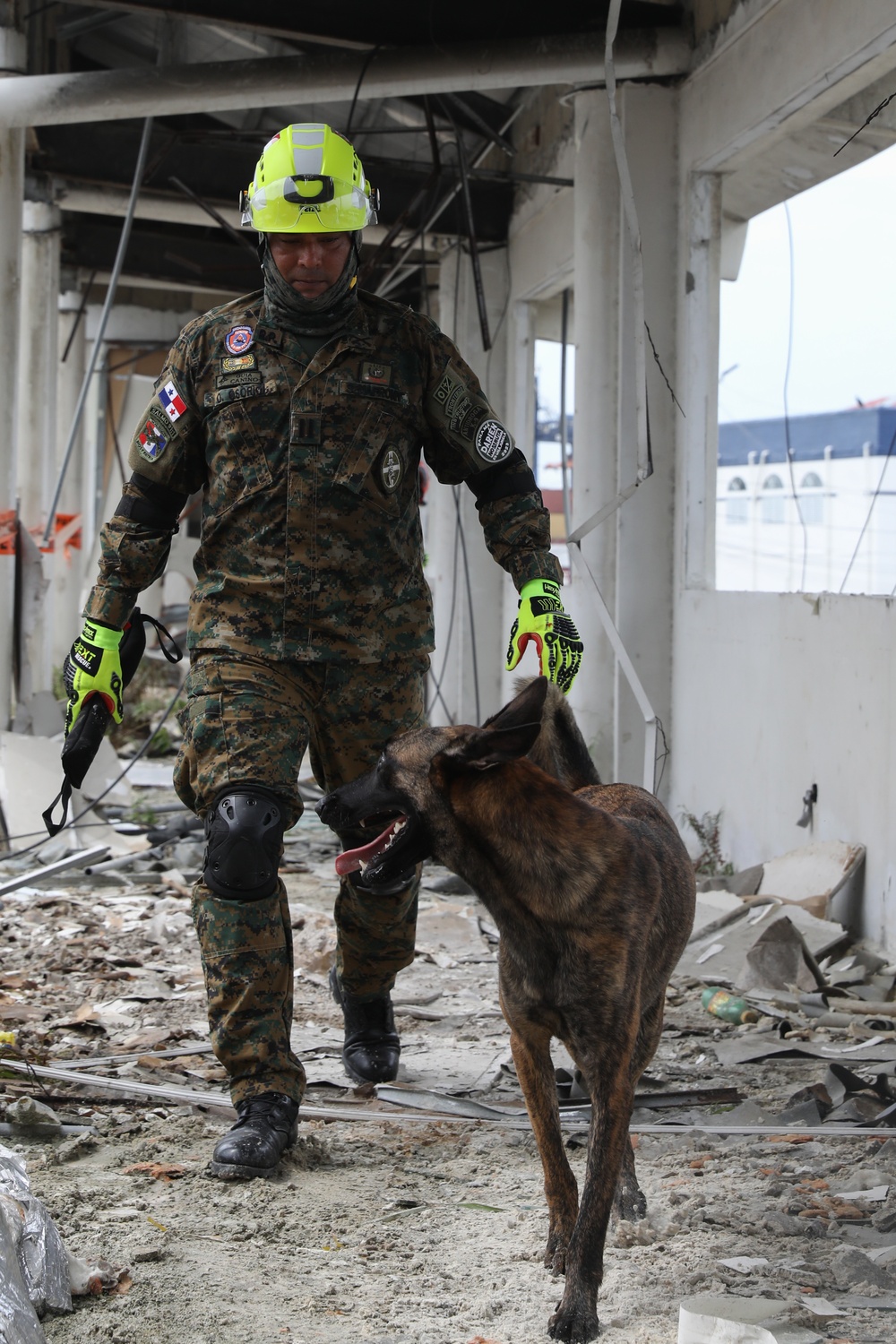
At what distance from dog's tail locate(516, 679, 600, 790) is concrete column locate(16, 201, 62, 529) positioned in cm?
950

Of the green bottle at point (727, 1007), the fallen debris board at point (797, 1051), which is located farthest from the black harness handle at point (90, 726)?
the green bottle at point (727, 1007)

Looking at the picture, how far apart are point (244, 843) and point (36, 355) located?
989 centimetres

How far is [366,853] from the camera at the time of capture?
8.87ft

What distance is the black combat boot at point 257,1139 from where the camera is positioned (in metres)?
3.05

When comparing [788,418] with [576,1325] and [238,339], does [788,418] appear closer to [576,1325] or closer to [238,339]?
[238,339]

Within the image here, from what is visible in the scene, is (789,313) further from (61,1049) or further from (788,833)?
(61,1049)

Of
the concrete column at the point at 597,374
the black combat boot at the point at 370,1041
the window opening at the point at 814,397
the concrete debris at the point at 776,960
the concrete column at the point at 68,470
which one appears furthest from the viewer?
the concrete column at the point at 68,470

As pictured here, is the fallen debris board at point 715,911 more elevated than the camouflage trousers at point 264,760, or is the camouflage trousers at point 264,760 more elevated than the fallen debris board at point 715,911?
the camouflage trousers at point 264,760

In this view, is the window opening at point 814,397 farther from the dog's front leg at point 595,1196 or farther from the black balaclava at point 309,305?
the dog's front leg at point 595,1196

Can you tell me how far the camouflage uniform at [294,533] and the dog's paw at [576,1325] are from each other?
101 centimetres

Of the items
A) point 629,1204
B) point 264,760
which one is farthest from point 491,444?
point 629,1204

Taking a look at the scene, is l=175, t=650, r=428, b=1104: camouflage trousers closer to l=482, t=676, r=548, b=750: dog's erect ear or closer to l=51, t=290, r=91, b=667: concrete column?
l=482, t=676, r=548, b=750: dog's erect ear

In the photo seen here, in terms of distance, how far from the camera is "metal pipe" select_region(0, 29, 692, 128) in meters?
6.63

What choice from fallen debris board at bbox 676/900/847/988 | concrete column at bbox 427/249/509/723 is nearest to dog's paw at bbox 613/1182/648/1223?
fallen debris board at bbox 676/900/847/988
